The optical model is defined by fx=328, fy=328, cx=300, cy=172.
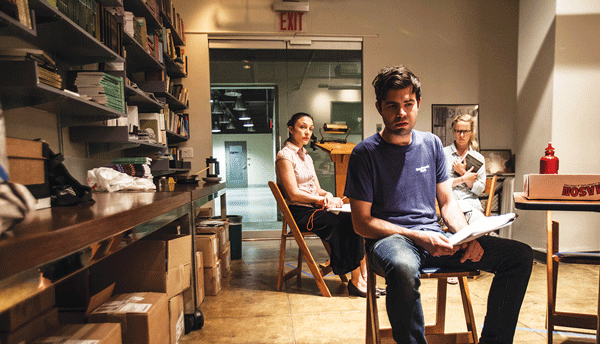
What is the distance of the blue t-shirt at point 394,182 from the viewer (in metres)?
1.49

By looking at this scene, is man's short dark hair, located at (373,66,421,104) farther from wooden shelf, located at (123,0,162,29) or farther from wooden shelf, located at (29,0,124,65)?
wooden shelf, located at (123,0,162,29)

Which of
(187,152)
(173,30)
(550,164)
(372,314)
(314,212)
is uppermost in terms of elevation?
(173,30)

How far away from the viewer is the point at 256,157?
5457 millimetres

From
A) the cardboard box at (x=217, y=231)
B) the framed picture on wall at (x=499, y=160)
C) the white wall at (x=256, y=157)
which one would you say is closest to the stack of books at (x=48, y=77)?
the cardboard box at (x=217, y=231)

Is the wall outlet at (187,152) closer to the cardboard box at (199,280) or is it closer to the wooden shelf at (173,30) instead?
the wooden shelf at (173,30)

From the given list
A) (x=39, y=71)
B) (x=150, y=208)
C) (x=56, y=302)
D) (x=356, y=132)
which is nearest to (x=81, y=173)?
(x=39, y=71)

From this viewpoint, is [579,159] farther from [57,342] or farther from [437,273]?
[57,342]

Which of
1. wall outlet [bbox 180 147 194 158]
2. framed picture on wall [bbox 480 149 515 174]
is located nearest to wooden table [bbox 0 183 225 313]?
wall outlet [bbox 180 147 194 158]

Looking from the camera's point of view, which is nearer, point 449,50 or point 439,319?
point 439,319

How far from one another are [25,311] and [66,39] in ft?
5.08

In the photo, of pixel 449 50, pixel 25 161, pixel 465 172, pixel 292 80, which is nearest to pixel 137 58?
pixel 292 80

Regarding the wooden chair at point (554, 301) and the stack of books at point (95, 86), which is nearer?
the wooden chair at point (554, 301)

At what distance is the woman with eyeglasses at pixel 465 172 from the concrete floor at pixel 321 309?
0.68 metres

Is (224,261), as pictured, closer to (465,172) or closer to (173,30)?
(465,172)
